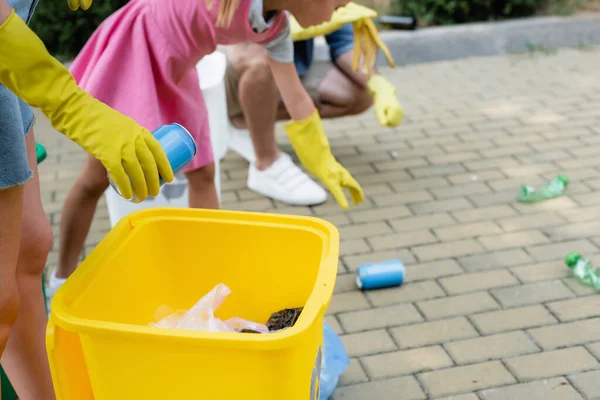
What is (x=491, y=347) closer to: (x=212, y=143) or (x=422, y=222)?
(x=422, y=222)

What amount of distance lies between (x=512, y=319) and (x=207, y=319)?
1085 mm

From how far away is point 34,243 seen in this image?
148 centimetres

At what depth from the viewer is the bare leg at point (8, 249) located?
4.23ft

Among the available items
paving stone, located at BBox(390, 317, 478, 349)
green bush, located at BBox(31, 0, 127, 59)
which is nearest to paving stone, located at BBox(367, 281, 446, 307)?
paving stone, located at BBox(390, 317, 478, 349)

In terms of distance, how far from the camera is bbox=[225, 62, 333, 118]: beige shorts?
10.3 feet

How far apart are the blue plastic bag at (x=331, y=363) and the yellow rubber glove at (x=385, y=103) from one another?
119 cm

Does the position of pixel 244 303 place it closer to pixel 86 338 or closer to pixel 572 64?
pixel 86 338

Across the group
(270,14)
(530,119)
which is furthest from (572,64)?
(270,14)

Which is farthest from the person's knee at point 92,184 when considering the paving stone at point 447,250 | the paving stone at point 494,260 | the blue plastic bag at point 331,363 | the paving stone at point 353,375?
the paving stone at point 494,260

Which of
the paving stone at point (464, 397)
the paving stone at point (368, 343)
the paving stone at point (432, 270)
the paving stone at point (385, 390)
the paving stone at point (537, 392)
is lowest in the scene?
the paving stone at point (432, 270)

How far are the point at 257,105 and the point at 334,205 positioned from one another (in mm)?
522

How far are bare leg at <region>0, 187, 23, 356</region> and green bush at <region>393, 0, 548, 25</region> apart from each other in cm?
447

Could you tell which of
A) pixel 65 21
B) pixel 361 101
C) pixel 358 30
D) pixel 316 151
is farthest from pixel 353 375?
pixel 65 21

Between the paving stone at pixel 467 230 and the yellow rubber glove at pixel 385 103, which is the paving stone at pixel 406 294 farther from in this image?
the yellow rubber glove at pixel 385 103
